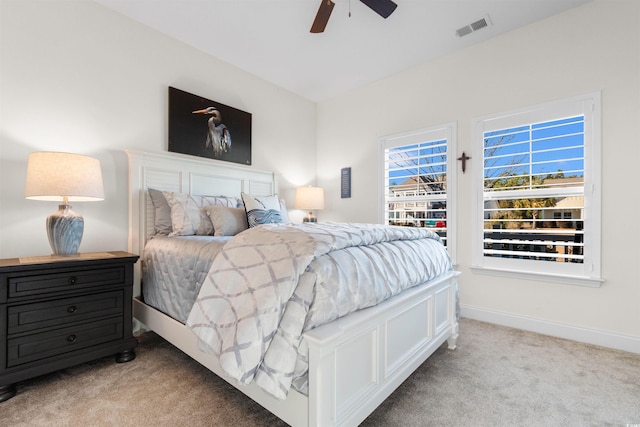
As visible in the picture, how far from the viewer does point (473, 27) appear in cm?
275

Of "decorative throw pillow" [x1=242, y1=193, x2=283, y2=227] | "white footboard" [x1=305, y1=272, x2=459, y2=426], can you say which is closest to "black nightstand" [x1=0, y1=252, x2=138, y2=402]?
"decorative throw pillow" [x1=242, y1=193, x2=283, y2=227]

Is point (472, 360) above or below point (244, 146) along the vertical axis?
below

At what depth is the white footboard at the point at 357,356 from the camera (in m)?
1.13

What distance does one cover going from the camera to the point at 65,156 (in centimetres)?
192

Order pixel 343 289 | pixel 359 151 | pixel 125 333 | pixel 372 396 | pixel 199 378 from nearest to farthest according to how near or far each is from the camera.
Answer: pixel 343 289
pixel 372 396
pixel 199 378
pixel 125 333
pixel 359 151

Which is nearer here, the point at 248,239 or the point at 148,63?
the point at 248,239

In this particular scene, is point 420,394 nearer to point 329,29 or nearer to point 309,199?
point 309,199

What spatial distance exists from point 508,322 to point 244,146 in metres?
3.25

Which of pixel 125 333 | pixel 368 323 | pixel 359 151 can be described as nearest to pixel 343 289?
pixel 368 323

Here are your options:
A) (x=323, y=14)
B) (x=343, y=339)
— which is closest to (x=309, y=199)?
(x=323, y=14)

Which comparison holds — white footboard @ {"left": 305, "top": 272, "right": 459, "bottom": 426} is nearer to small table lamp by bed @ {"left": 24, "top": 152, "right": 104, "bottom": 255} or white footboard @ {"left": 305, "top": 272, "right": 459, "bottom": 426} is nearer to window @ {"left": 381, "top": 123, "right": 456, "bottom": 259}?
window @ {"left": 381, "top": 123, "right": 456, "bottom": 259}

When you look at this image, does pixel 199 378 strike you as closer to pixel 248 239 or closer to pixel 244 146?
pixel 248 239

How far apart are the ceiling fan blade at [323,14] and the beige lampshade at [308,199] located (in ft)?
6.53

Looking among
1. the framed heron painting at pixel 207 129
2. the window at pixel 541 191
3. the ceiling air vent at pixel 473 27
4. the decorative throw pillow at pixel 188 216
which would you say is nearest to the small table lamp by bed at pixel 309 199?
the framed heron painting at pixel 207 129
